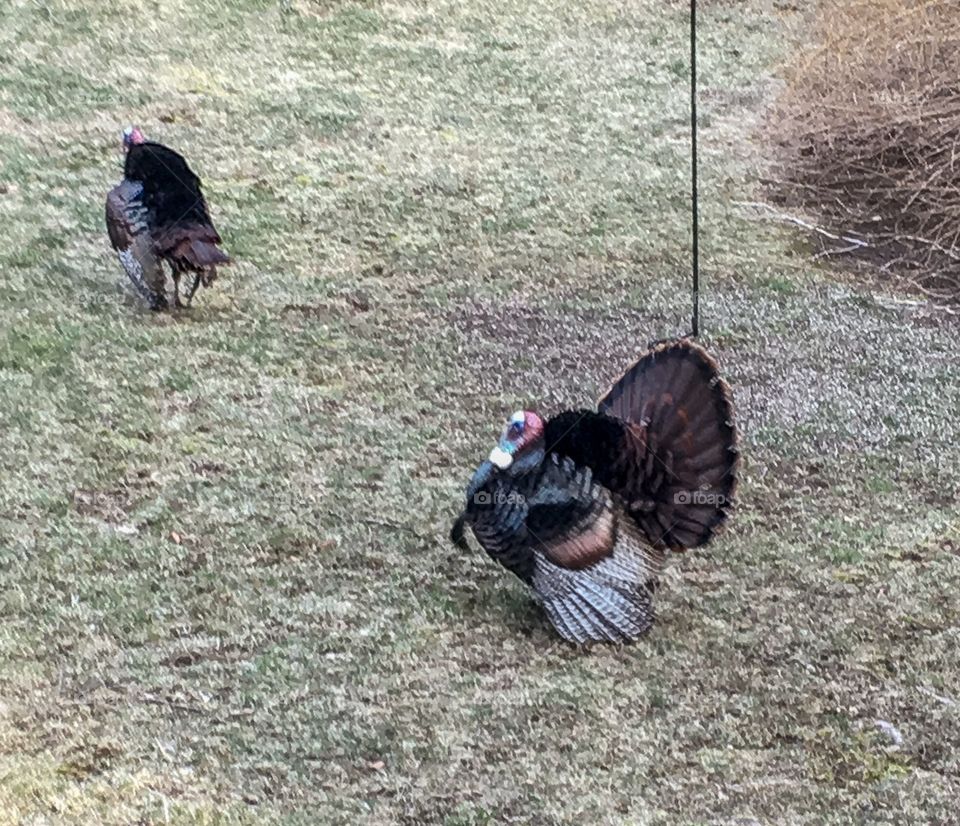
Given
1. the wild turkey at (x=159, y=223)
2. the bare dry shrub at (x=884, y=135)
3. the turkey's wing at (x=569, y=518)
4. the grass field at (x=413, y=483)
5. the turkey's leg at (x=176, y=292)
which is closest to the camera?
the grass field at (x=413, y=483)

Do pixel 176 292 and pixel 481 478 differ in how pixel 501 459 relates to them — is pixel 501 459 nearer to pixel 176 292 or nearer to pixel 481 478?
pixel 481 478

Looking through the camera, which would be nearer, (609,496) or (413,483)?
(609,496)

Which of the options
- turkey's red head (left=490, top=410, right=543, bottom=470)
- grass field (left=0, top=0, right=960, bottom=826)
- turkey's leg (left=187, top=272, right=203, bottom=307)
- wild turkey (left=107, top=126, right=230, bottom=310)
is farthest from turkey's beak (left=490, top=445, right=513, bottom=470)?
turkey's leg (left=187, top=272, right=203, bottom=307)

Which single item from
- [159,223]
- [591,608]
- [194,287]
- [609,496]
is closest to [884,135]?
[194,287]

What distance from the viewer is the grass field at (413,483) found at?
315 centimetres

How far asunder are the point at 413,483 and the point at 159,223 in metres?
1.57

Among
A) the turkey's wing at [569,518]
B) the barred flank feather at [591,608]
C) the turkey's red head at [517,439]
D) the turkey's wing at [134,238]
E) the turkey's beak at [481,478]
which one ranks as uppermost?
the turkey's wing at [134,238]

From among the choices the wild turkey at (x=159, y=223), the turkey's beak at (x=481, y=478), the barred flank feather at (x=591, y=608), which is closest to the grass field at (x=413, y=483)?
the barred flank feather at (x=591, y=608)

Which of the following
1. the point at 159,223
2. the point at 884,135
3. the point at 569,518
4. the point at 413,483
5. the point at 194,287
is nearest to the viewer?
the point at 569,518

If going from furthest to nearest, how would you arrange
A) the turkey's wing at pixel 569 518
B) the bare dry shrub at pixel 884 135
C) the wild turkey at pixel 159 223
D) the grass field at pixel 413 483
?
the bare dry shrub at pixel 884 135
the wild turkey at pixel 159 223
the turkey's wing at pixel 569 518
the grass field at pixel 413 483

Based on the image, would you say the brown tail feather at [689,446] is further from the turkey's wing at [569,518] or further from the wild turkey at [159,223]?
the wild turkey at [159,223]

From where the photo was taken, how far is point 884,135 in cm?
697

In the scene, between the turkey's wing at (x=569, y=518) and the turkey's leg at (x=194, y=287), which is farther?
the turkey's leg at (x=194, y=287)

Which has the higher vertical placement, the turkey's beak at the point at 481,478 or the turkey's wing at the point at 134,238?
the turkey's wing at the point at 134,238
